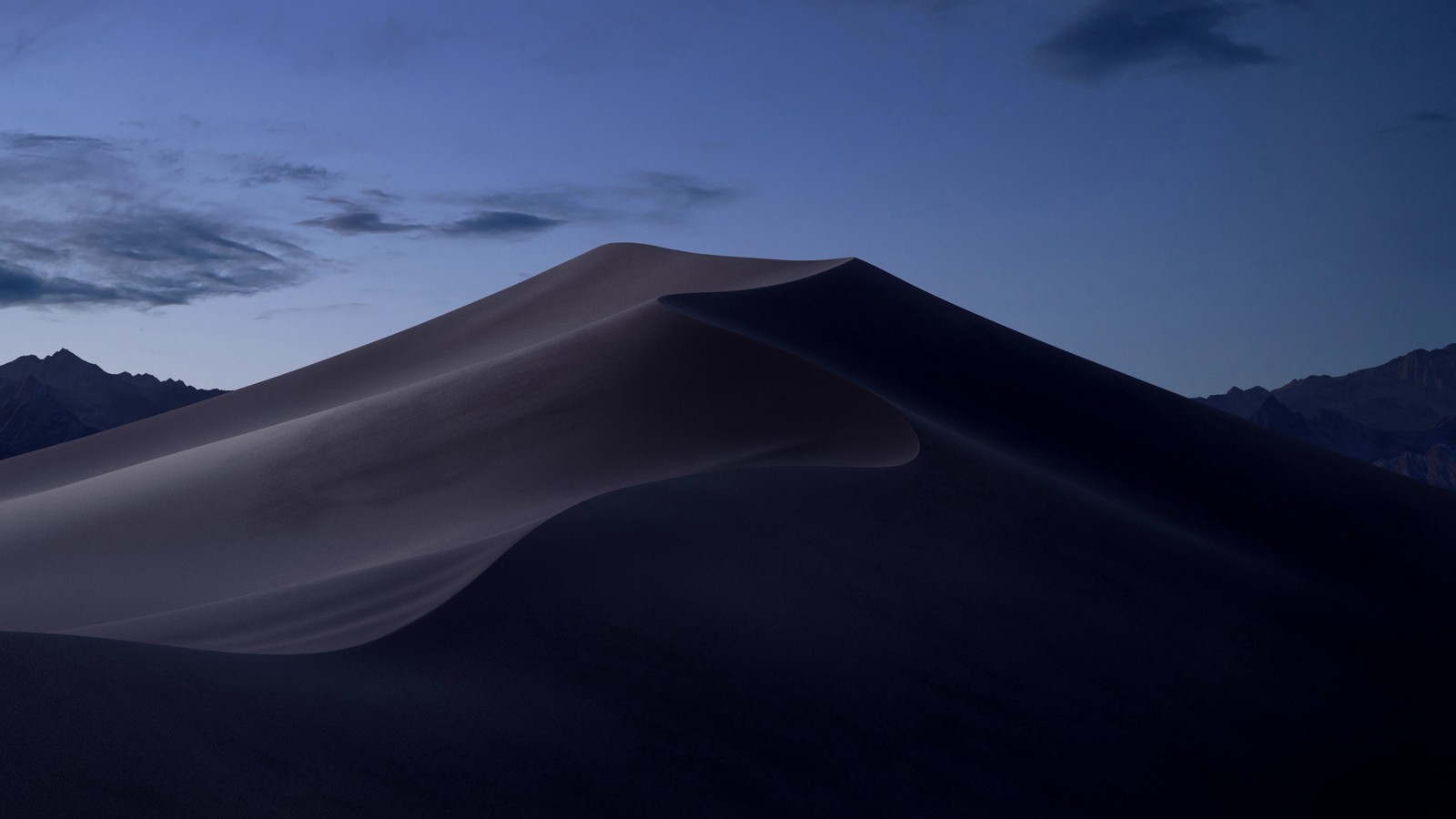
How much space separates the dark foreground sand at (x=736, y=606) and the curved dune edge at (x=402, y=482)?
0.06m

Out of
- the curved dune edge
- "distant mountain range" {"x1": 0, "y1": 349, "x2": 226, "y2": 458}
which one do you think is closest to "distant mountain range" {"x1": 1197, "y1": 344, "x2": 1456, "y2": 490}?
"distant mountain range" {"x1": 0, "y1": 349, "x2": 226, "y2": 458}

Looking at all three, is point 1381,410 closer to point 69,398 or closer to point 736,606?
point 69,398

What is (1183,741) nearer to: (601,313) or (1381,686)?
(1381,686)

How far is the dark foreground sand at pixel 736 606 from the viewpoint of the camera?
17.0ft

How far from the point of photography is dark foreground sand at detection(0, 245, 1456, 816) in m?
5.19

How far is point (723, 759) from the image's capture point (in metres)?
5.62

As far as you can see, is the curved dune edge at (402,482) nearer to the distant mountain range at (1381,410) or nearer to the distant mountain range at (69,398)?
the distant mountain range at (69,398)

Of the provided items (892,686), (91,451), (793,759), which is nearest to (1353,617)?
(892,686)

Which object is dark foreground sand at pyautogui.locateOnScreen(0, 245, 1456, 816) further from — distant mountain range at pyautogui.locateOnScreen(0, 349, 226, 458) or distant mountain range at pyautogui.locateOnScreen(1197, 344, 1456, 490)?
distant mountain range at pyautogui.locateOnScreen(1197, 344, 1456, 490)

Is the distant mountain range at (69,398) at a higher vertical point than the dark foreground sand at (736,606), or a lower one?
higher

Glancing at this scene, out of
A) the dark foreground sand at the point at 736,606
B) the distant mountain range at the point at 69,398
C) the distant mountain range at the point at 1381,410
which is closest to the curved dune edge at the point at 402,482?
the dark foreground sand at the point at 736,606

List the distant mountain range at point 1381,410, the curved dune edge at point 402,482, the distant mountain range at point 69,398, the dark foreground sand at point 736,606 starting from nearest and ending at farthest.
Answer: the dark foreground sand at point 736,606 → the curved dune edge at point 402,482 → the distant mountain range at point 69,398 → the distant mountain range at point 1381,410

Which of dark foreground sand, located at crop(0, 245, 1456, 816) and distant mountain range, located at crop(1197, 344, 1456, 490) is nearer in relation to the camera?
dark foreground sand, located at crop(0, 245, 1456, 816)

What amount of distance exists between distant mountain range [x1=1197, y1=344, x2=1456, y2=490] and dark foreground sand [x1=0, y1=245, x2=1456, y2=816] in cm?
10865
